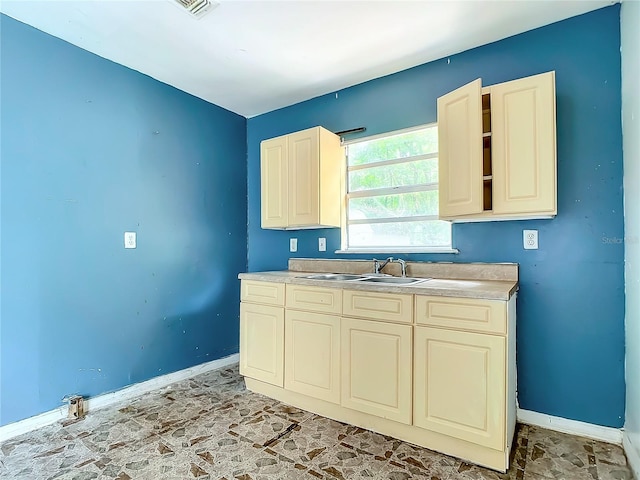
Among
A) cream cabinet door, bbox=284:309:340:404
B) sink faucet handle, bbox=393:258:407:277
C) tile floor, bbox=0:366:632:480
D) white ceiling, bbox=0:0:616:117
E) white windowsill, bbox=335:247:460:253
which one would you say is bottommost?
tile floor, bbox=0:366:632:480

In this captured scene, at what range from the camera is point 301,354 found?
2318 millimetres

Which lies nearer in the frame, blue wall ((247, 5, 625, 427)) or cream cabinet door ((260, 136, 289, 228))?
blue wall ((247, 5, 625, 427))

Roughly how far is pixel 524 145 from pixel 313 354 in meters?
1.78

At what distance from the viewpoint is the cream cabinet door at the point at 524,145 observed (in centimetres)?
184

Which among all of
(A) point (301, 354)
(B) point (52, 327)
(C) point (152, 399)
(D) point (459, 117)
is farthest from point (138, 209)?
(D) point (459, 117)

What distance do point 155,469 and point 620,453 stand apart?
2.39 m

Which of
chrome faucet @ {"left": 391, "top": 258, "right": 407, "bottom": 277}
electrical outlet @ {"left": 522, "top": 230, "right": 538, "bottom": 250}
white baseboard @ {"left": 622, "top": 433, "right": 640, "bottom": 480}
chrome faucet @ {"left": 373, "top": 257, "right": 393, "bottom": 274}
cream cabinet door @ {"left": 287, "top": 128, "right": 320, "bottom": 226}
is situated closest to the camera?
white baseboard @ {"left": 622, "top": 433, "right": 640, "bottom": 480}

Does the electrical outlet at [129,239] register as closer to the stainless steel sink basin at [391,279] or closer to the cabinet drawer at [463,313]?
the stainless steel sink basin at [391,279]

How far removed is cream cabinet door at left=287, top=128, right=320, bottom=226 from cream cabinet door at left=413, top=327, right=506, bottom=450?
4.27 ft

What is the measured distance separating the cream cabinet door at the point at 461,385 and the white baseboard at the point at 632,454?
0.61m

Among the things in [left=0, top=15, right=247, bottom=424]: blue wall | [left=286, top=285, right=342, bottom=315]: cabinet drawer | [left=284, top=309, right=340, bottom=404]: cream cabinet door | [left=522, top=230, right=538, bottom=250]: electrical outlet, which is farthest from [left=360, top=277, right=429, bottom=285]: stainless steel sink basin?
[left=0, top=15, right=247, bottom=424]: blue wall

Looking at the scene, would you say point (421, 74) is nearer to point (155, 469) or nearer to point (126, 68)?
point (126, 68)

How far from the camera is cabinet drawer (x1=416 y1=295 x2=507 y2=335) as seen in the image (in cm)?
164

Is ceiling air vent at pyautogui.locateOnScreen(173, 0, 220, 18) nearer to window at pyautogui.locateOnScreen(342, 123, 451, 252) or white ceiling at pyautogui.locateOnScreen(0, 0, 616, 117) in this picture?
white ceiling at pyautogui.locateOnScreen(0, 0, 616, 117)
